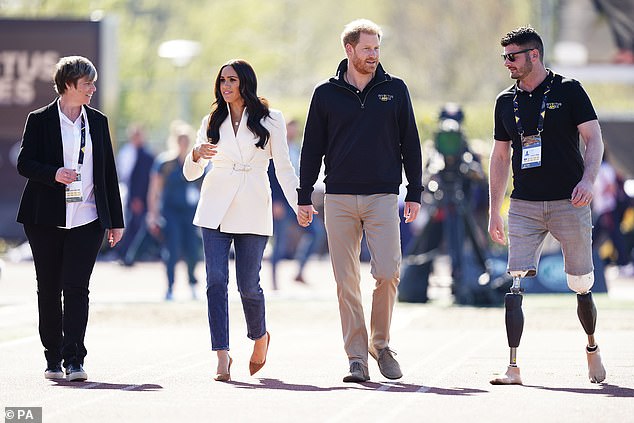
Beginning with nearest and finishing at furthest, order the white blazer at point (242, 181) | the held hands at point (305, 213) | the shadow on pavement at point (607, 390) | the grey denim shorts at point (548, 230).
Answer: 1. the shadow on pavement at point (607, 390)
2. the grey denim shorts at point (548, 230)
3. the held hands at point (305, 213)
4. the white blazer at point (242, 181)

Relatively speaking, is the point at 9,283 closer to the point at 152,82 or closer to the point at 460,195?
the point at 460,195

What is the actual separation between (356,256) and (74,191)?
1.77 meters

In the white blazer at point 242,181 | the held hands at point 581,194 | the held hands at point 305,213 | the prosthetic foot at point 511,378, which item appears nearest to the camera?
the held hands at point 581,194

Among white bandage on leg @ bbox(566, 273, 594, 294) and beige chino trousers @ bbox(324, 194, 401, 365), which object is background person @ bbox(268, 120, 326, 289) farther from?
white bandage on leg @ bbox(566, 273, 594, 294)

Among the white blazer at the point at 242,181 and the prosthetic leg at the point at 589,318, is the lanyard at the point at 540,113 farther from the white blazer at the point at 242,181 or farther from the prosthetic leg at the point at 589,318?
the white blazer at the point at 242,181

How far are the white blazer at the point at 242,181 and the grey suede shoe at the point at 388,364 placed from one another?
103 centimetres

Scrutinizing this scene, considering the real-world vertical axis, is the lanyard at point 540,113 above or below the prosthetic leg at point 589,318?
above

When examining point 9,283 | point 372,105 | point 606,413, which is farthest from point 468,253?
point 606,413

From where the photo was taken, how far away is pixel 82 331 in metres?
10.2

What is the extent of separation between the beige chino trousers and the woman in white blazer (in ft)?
1.15

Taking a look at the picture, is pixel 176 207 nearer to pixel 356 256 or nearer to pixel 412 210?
pixel 356 256

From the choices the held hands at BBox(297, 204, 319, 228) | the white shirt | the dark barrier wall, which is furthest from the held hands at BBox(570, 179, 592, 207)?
the dark barrier wall

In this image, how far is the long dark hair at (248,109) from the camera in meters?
10.4

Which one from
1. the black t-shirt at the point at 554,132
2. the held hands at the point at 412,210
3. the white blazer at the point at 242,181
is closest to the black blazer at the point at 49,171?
the white blazer at the point at 242,181
